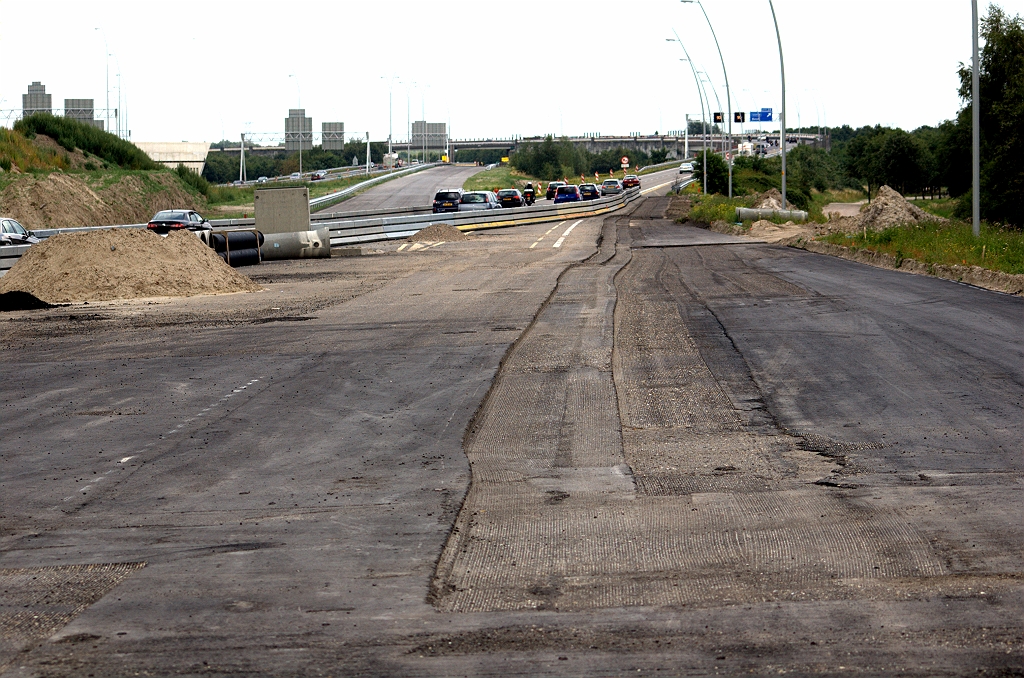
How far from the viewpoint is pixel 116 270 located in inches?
969

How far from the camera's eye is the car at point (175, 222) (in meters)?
42.1

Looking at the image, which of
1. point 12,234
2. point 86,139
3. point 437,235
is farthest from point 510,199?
point 12,234

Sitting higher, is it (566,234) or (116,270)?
(566,234)

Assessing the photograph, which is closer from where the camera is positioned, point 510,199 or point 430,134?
point 510,199

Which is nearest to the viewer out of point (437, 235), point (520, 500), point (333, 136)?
point (520, 500)

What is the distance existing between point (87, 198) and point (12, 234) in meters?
28.2

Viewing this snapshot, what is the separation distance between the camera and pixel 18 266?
25328 mm

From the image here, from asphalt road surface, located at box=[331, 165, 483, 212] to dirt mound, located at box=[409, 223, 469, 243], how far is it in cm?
3639

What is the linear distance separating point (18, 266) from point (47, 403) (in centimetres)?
1525

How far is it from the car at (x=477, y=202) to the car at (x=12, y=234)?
28300 millimetres

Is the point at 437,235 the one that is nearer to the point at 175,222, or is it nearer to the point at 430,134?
the point at 175,222

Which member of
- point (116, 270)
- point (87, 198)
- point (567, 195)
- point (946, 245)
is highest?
point (567, 195)

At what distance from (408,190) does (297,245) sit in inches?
2776

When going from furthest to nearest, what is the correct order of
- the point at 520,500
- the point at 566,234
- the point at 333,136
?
the point at 333,136, the point at 566,234, the point at 520,500
